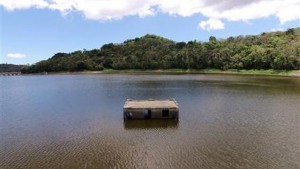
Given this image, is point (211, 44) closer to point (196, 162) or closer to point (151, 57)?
Answer: point (151, 57)

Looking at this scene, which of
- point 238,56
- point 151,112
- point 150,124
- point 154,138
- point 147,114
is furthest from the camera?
point 238,56

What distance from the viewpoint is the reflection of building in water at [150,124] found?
110 feet

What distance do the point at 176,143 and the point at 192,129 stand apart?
17.5 feet

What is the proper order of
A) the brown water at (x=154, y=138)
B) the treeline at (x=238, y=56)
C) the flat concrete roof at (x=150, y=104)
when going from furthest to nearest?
the treeline at (x=238, y=56) → the flat concrete roof at (x=150, y=104) → the brown water at (x=154, y=138)

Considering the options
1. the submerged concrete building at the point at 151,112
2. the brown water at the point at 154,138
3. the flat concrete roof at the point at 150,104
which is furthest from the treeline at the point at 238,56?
the submerged concrete building at the point at 151,112

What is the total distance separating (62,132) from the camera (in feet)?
106

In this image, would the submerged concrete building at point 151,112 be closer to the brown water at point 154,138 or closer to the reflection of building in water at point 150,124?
the reflection of building in water at point 150,124

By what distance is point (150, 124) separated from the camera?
113 feet

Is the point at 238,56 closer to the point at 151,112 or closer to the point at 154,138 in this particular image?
the point at 151,112

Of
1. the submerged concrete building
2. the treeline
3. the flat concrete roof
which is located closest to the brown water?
the submerged concrete building

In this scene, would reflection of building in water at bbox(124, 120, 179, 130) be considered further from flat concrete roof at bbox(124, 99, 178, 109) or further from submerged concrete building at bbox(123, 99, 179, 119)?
flat concrete roof at bbox(124, 99, 178, 109)

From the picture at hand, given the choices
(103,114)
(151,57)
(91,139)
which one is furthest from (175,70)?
(91,139)

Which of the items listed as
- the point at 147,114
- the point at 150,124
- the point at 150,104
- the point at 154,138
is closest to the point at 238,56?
the point at 150,104

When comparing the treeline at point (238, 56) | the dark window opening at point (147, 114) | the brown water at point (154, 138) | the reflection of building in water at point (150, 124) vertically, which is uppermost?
the treeline at point (238, 56)
